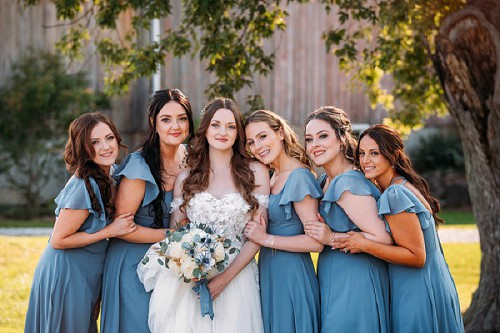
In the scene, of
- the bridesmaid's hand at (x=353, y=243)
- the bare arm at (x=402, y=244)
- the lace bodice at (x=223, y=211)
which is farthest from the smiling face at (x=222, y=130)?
the bare arm at (x=402, y=244)

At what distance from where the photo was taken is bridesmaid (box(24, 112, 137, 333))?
16.8 feet

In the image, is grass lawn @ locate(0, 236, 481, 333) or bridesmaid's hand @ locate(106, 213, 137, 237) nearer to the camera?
bridesmaid's hand @ locate(106, 213, 137, 237)

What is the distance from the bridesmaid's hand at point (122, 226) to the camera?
16.7ft

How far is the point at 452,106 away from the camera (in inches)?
290

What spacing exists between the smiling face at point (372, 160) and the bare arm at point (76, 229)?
1607 millimetres

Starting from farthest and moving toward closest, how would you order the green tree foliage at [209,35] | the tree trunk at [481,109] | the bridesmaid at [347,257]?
1. the green tree foliage at [209,35]
2. the tree trunk at [481,109]
3. the bridesmaid at [347,257]

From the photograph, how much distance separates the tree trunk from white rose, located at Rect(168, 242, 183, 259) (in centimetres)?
360

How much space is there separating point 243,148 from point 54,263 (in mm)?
1511

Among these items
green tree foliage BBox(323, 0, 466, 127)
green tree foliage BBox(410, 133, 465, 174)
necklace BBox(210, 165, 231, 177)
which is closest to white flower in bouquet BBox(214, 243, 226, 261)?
necklace BBox(210, 165, 231, 177)

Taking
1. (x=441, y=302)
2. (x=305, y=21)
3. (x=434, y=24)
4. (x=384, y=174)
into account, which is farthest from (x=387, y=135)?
(x=305, y=21)

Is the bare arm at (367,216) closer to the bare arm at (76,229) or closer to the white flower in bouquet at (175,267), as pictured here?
the white flower in bouquet at (175,267)

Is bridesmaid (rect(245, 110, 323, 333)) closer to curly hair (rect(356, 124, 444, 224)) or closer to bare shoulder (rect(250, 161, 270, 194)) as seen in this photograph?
bare shoulder (rect(250, 161, 270, 194))

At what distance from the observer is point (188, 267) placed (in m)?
4.63

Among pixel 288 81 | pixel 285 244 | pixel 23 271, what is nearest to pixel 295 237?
pixel 285 244
